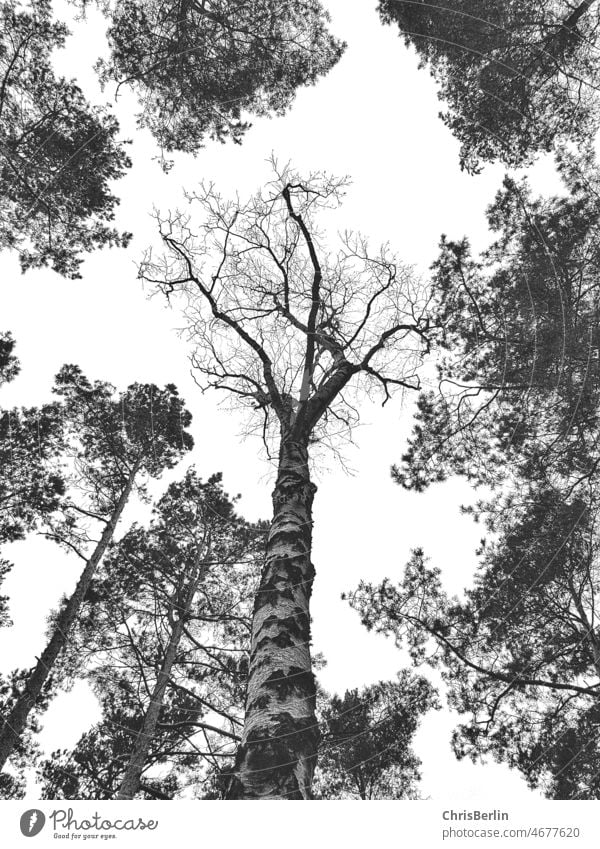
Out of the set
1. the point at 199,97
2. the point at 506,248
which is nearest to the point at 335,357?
the point at 506,248

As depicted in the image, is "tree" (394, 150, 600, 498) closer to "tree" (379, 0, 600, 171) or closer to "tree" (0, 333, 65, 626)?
"tree" (379, 0, 600, 171)

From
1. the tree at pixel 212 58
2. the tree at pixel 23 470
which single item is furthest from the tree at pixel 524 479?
the tree at pixel 23 470

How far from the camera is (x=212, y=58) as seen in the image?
16.7ft

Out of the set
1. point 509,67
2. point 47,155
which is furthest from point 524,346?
point 47,155

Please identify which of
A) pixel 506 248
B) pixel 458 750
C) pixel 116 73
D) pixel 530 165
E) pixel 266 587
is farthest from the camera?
pixel 458 750

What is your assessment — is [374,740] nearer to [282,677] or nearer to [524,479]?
[524,479]

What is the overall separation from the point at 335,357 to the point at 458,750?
18.2ft

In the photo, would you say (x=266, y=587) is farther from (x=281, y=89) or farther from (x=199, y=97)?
(x=281, y=89)

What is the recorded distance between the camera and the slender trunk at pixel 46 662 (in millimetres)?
6098

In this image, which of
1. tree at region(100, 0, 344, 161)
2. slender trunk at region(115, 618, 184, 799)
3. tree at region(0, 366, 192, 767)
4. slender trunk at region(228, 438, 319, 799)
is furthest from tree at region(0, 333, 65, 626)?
slender trunk at region(228, 438, 319, 799)

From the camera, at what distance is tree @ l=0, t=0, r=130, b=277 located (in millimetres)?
4449

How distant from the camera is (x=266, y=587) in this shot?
2.68 meters

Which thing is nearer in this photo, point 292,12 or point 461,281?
point 292,12

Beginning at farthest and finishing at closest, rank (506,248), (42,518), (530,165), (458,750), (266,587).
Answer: (42,518) → (458,750) → (506,248) → (530,165) → (266,587)
